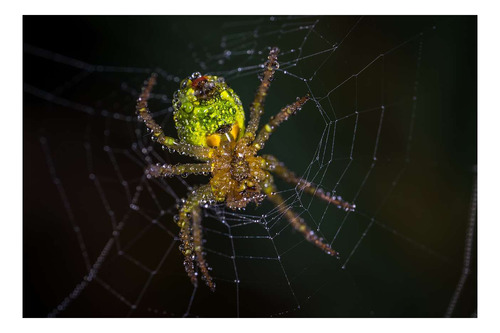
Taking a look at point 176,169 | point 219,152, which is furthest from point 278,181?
point 176,169

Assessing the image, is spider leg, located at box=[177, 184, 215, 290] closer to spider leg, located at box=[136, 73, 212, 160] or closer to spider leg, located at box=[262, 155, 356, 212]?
spider leg, located at box=[136, 73, 212, 160]

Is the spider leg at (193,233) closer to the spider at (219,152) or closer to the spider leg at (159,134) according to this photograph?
the spider at (219,152)

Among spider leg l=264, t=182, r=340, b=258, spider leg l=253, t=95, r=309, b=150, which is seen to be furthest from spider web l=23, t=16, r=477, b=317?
spider leg l=253, t=95, r=309, b=150

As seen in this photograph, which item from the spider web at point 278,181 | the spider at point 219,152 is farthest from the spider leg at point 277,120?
the spider web at point 278,181

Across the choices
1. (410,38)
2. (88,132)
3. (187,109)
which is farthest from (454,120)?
(88,132)

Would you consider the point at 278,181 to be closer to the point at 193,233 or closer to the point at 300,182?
the point at 300,182

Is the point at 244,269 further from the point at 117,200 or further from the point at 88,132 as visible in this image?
the point at 88,132
